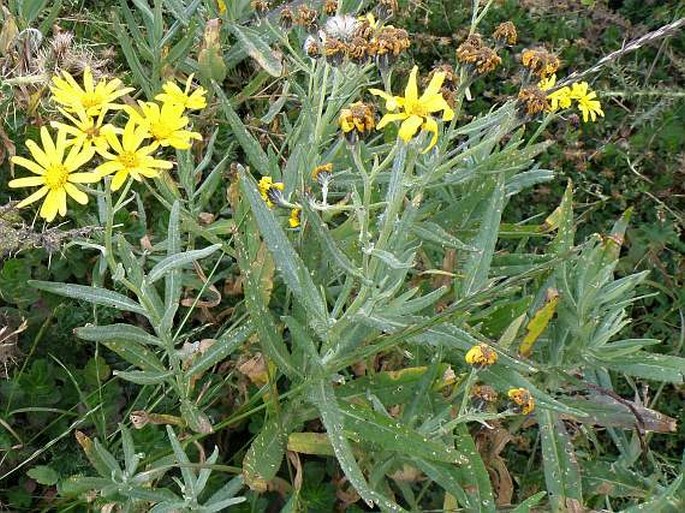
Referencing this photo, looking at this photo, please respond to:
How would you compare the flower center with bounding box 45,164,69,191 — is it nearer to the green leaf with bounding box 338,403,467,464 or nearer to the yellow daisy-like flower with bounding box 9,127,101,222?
the yellow daisy-like flower with bounding box 9,127,101,222

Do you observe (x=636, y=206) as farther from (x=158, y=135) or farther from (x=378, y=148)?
(x=158, y=135)

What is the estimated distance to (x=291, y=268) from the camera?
1.76 meters

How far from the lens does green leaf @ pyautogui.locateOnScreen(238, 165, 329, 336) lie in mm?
1737

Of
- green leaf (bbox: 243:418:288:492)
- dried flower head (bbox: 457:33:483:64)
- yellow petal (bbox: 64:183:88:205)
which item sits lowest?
green leaf (bbox: 243:418:288:492)

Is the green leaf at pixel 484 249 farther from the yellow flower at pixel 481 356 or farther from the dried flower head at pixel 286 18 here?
the dried flower head at pixel 286 18

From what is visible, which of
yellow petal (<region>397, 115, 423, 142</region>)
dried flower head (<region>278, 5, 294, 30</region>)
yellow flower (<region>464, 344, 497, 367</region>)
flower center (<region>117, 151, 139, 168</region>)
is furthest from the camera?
dried flower head (<region>278, 5, 294, 30</region>)

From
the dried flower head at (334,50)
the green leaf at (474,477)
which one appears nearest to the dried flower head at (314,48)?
the dried flower head at (334,50)

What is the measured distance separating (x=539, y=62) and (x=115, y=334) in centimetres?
114

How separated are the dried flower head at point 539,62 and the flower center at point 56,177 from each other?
102cm

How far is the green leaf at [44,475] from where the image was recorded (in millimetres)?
1993

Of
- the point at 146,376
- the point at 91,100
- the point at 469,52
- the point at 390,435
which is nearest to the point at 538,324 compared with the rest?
the point at 390,435

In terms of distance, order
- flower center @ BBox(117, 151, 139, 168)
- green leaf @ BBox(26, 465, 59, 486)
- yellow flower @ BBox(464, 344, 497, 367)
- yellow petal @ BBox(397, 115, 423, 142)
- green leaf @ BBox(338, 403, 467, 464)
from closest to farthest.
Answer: yellow petal @ BBox(397, 115, 423, 142) < flower center @ BBox(117, 151, 139, 168) < yellow flower @ BBox(464, 344, 497, 367) < green leaf @ BBox(338, 403, 467, 464) < green leaf @ BBox(26, 465, 59, 486)

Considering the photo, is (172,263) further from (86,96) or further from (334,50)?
(334,50)

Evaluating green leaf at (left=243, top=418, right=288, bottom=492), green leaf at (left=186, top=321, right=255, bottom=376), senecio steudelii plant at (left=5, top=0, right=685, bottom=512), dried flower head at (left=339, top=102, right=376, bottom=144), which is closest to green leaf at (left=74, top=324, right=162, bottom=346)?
senecio steudelii plant at (left=5, top=0, right=685, bottom=512)
